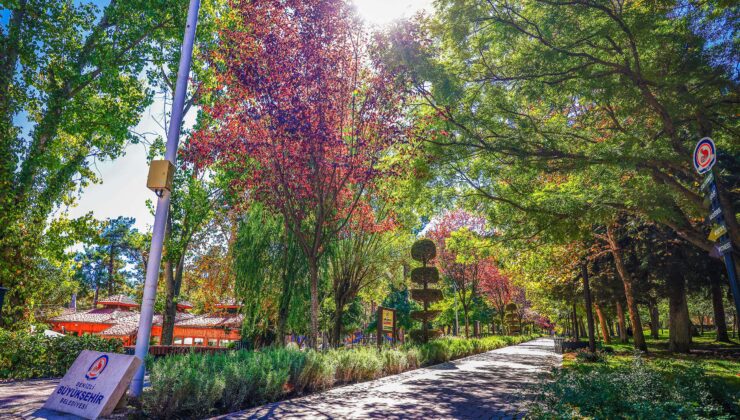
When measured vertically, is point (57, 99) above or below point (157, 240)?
above

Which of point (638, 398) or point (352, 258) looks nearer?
point (638, 398)

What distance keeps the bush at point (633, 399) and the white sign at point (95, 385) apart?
18.3 ft

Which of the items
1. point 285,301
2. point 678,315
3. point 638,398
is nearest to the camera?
point 638,398

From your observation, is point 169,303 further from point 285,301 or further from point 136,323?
point 136,323

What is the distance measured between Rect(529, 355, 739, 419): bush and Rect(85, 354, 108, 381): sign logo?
19.8 feet

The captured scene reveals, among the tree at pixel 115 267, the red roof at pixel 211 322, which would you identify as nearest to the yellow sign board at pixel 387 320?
the red roof at pixel 211 322

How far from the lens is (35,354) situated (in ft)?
35.0

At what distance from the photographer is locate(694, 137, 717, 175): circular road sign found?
18.9 ft

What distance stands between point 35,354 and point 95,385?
7.38m

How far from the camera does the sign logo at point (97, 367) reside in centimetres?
569

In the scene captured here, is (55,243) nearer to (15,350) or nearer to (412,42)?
(15,350)

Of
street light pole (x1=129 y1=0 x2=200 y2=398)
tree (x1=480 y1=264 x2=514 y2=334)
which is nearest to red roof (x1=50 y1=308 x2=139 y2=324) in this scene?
street light pole (x1=129 y1=0 x2=200 y2=398)

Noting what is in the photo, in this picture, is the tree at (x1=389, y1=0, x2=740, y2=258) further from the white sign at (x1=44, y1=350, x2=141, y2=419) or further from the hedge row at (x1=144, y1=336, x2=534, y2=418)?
the white sign at (x1=44, y1=350, x2=141, y2=419)

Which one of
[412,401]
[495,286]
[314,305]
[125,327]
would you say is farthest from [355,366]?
[495,286]
